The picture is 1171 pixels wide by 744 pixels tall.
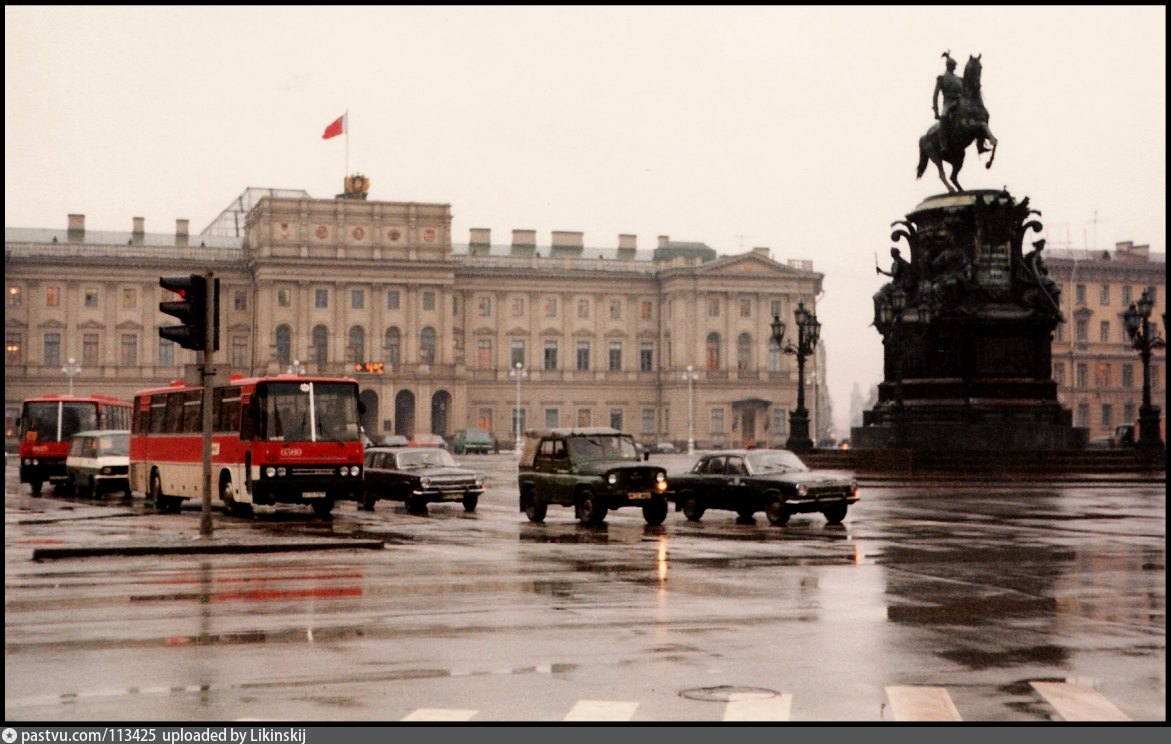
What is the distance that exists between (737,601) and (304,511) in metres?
20.1

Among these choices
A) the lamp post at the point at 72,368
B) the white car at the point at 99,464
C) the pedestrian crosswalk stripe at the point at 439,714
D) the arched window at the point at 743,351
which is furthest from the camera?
the arched window at the point at 743,351

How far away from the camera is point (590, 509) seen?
28234 mm

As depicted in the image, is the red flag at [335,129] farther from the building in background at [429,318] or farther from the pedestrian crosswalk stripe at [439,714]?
the pedestrian crosswalk stripe at [439,714]

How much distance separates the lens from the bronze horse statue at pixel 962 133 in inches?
1794

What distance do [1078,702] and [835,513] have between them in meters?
18.1

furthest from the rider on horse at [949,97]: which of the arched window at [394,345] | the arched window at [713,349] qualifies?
the arched window at [713,349]

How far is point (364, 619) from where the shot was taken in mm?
13898

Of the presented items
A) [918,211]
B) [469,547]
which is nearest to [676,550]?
[469,547]

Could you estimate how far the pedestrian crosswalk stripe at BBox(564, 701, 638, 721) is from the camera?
9258 millimetres

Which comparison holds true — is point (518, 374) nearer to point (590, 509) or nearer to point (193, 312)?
point (590, 509)

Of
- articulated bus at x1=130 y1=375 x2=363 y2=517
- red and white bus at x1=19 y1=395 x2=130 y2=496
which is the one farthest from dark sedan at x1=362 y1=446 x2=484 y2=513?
red and white bus at x1=19 y1=395 x2=130 y2=496

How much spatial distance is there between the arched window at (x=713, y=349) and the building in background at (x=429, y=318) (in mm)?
122

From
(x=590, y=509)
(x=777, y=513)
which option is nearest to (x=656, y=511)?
(x=590, y=509)

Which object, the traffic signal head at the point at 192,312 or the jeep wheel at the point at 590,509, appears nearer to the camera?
the traffic signal head at the point at 192,312
